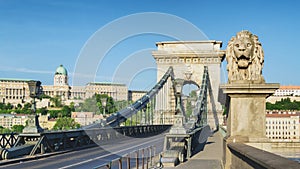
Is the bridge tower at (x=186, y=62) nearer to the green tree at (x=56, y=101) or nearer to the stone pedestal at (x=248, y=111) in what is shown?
the stone pedestal at (x=248, y=111)

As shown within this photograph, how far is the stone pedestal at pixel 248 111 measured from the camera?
22.3 ft

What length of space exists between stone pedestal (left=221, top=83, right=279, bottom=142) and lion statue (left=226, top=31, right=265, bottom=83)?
0.22 metres

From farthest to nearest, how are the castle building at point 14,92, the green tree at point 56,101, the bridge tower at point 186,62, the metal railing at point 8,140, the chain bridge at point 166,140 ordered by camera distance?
1. the castle building at point 14,92
2. the green tree at point 56,101
3. the bridge tower at point 186,62
4. the metal railing at point 8,140
5. the chain bridge at point 166,140

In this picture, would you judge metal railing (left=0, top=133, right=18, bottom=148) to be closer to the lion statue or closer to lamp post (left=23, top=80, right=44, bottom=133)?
lamp post (left=23, top=80, right=44, bottom=133)

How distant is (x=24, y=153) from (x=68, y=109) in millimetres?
98910

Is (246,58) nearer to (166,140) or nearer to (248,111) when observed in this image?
(248,111)

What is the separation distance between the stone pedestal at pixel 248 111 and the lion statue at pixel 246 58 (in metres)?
0.22

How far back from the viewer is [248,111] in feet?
22.6

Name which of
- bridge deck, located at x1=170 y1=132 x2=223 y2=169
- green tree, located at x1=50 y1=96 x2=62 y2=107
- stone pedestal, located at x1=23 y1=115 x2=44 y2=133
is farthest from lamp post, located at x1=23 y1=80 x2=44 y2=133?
green tree, located at x1=50 y1=96 x2=62 y2=107

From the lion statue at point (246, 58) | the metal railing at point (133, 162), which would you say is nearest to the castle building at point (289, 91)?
the metal railing at point (133, 162)

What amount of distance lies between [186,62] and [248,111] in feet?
143

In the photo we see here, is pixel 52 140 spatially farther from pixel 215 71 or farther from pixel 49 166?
pixel 215 71

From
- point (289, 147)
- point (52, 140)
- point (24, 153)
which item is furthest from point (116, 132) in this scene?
point (289, 147)

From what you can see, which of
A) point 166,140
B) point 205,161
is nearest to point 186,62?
point 166,140
